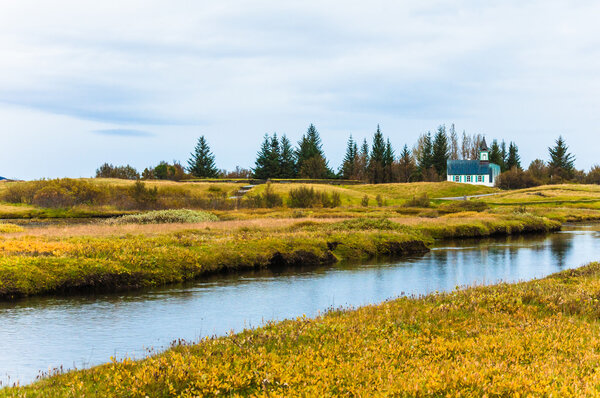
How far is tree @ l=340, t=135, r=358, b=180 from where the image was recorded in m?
148

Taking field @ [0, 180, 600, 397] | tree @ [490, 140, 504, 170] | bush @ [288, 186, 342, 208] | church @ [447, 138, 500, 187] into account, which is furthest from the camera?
tree @ [490, 140, 504, 170]

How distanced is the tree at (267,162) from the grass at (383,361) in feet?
413

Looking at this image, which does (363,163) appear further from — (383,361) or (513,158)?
(383,361)

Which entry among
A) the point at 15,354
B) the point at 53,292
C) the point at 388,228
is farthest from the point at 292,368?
the point at 388,228

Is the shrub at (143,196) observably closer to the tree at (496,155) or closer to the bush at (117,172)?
the bush at (117,172)

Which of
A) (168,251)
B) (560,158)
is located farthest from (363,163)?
(168,251)

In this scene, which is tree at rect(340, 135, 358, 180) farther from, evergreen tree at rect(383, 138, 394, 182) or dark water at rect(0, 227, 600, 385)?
dark water at rect(0, 227, 600, 385)

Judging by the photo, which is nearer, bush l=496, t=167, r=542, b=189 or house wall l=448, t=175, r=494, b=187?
bush l=496, t=167, r=542, b=189

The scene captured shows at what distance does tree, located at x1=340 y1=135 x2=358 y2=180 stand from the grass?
13419 cm

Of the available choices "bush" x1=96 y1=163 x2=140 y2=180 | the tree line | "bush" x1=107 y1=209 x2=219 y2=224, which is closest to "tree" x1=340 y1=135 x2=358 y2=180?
the tree line

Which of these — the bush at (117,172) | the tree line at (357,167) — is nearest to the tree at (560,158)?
the tree line at (357,167)

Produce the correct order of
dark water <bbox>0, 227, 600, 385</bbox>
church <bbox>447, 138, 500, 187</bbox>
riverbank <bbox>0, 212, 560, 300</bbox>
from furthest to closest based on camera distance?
church <bbox>447, 138, 500, 187</bbox>
riverbank <bbox>0, 212, 560, 300</bbox>
dark water <bbox>0, 227, 600, 385</bbox>

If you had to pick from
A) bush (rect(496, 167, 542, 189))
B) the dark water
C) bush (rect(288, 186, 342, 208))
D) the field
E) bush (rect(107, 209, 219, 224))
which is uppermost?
bush (rect(496, 167, 542, 189))

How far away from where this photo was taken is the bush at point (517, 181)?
137 m
